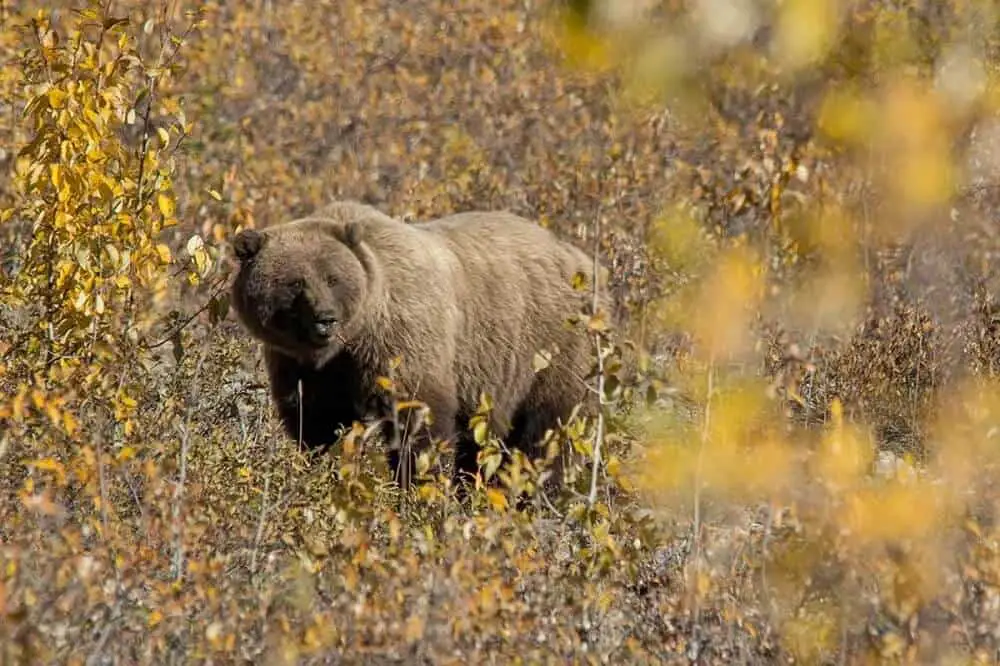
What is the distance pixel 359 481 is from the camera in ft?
17.0

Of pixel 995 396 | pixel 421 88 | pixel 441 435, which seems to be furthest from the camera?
pixel 421 88

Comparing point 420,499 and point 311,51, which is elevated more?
point 311,51

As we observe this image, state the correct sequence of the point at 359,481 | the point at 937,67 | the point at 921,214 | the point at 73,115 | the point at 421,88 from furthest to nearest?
the point at 421,88 < the point at 73,115 < the point at 359,481 < the point at 937,67 < the point at 921,214

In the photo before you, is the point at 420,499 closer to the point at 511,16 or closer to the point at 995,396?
the point at 995,396

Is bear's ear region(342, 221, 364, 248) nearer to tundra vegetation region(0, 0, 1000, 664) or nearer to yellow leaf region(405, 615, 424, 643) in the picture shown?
tundra vegetation region(0, 0, 1000, 664)

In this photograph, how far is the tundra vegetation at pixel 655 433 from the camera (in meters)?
3.13

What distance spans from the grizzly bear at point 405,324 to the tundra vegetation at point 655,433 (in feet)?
0.94

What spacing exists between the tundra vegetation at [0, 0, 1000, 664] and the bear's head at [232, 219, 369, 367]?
0.19m

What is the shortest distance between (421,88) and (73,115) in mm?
7227

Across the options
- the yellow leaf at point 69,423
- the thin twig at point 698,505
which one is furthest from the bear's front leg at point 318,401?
the thin twig at point 698,505

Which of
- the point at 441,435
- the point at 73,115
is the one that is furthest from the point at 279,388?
the point at 73,115

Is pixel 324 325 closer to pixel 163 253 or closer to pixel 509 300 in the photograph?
pixel 163 253

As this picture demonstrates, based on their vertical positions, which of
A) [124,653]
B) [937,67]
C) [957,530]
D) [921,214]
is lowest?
[124,653]

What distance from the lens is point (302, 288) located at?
23.6 feet
